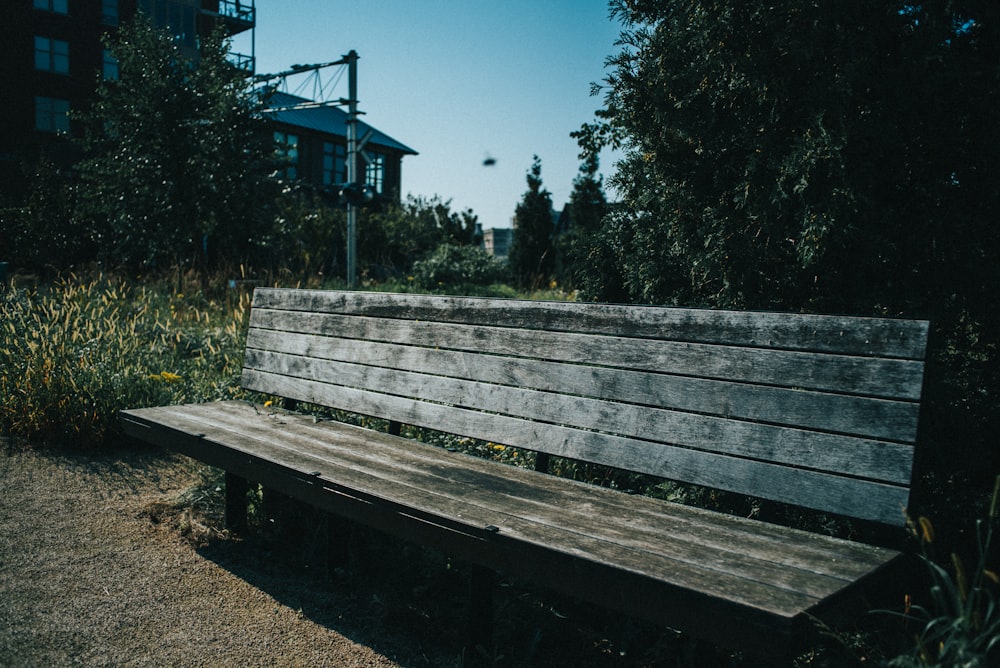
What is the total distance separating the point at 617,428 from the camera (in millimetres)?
2434

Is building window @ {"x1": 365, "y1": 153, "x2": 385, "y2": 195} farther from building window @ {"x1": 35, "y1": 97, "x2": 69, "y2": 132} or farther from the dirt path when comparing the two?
the dirt path

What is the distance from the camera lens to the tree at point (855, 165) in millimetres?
2607

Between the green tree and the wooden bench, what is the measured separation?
31.2ft

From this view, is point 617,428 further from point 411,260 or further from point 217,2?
point 217,2

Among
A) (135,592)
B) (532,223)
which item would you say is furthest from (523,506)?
(532,223)

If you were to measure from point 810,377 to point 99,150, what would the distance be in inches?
548

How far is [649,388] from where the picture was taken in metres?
2.37

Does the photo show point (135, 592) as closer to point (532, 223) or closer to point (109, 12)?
point (532, 223)

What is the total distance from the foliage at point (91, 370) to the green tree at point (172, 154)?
6208 mm

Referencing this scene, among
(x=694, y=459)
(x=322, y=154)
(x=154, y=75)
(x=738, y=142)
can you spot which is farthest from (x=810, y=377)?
(x=322, y=154)

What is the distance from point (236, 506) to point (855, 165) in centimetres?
292

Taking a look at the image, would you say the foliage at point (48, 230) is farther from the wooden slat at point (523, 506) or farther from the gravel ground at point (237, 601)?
the wooden slat at point (523, 506)

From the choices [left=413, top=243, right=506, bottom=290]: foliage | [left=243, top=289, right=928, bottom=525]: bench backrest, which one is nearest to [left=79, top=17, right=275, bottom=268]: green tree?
[left=413, top=243, right=506, bottom=290]: foliage

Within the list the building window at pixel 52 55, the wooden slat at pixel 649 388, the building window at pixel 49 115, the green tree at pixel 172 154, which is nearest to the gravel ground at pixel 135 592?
the wooden slat at pixel 649 388
